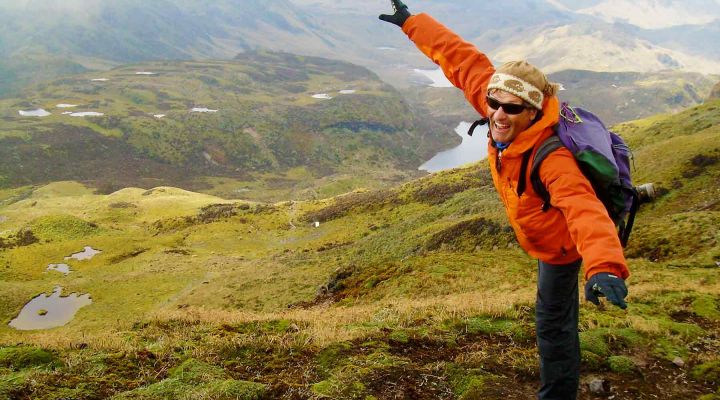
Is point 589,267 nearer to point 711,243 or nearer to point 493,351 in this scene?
point 493,351

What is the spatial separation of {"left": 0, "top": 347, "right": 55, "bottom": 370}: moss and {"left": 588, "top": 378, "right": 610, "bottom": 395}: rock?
1005 cm

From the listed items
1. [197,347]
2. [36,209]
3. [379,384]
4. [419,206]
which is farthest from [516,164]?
[36,209]

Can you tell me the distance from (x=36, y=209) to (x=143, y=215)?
129 feet

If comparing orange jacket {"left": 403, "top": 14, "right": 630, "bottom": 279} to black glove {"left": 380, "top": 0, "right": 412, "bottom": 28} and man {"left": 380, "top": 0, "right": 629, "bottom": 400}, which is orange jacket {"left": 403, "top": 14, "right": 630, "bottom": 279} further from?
black glove {"left": 380, "top": 0, "right": 412, "bottom": 28}

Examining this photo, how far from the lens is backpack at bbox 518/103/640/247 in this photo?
5358 mm

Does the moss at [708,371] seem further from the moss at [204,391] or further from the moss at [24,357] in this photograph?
the moss at [24,357]

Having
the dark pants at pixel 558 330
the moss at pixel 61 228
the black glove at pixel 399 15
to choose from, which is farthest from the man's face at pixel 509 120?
the moss at pixel 61 228

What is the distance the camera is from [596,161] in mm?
5324

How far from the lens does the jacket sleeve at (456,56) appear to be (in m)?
7.79

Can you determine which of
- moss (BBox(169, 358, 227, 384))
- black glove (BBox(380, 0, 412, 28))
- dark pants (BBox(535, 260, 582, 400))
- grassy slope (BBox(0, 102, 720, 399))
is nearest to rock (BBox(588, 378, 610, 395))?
grassy slope (BBox(0, 102, 720, 399))

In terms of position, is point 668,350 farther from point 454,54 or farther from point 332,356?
point 454,54

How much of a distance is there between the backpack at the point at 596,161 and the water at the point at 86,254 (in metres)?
81.6

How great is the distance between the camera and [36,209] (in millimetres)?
123438

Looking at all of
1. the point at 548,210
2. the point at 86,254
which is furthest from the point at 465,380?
the point at 86,254
